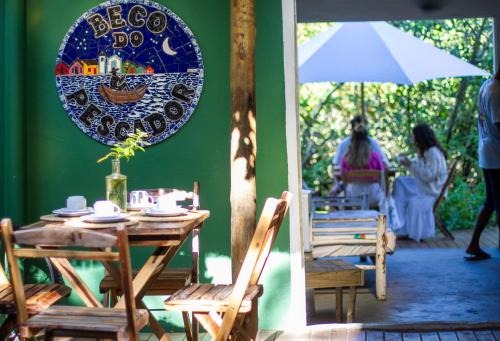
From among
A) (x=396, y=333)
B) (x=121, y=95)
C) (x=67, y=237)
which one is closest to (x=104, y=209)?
(x=67, y=237)

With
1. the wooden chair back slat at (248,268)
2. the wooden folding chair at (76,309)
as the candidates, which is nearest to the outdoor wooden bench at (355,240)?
the wooden chair back slat at (248,268)

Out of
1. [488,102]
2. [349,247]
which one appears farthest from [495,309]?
[488,102]

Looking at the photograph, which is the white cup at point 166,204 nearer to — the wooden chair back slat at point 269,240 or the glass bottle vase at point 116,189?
the glass bottle vase at point 116,189

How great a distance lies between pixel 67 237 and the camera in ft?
11.5

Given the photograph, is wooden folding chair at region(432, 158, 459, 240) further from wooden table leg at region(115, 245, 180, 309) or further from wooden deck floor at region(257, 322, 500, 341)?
wooden table leg at region(115, 245, 180, 309)

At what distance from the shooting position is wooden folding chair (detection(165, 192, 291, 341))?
4035mm

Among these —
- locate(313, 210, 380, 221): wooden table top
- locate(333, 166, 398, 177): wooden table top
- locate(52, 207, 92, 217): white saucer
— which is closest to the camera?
locate(52, 207, 92, 217): white saucer

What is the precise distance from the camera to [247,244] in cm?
504

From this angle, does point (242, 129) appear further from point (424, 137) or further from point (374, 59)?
point (374, 59)

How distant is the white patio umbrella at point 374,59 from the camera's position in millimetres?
9688

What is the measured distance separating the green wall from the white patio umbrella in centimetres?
430

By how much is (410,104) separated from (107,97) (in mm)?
6895

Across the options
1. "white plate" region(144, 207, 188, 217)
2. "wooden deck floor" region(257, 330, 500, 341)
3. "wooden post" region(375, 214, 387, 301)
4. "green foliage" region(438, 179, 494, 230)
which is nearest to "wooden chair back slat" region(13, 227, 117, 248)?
"white plate" region(144, 207, 188, 217)

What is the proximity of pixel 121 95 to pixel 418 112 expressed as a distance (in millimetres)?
6903
